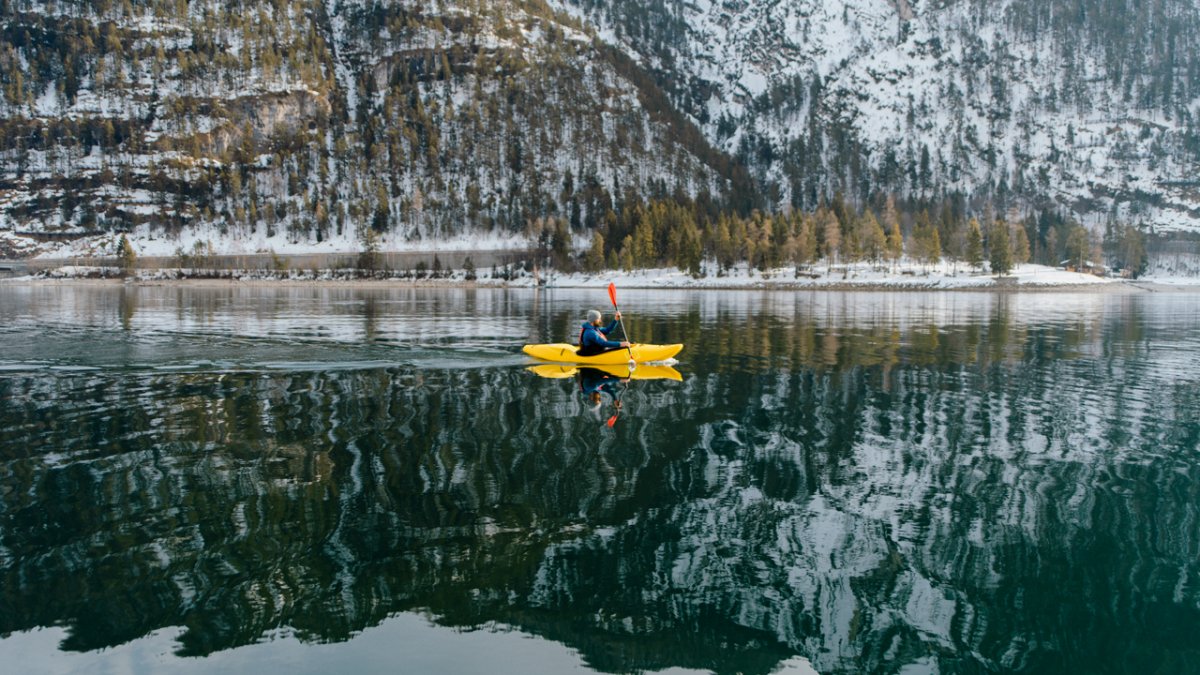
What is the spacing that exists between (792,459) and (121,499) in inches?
539

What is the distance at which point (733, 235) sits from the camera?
159 metres

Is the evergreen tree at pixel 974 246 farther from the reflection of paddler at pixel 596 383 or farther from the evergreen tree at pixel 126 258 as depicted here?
the evergreen tree at pixel 126 258

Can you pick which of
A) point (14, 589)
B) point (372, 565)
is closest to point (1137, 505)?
point (372, 565)

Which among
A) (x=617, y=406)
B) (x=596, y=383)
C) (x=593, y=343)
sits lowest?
(x=617, y=406)

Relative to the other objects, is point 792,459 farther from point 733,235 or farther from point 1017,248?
point 1017,248

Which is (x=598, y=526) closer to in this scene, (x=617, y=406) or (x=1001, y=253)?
(x=617, y=406)

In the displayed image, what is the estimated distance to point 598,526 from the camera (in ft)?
45.3

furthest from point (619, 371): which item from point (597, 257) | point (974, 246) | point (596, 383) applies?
point (597, 257)

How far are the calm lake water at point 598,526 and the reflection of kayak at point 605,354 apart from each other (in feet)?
13.2

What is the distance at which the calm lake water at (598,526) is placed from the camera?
10188mm

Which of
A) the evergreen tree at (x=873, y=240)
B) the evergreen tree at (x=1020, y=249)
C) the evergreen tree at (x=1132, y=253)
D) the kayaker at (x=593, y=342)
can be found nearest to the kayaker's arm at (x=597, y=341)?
the kayaker at (x=593, y=342)

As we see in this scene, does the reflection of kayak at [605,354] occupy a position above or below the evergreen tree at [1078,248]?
below

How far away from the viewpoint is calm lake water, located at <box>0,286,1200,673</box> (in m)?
10.2

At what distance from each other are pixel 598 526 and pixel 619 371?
1959cm
